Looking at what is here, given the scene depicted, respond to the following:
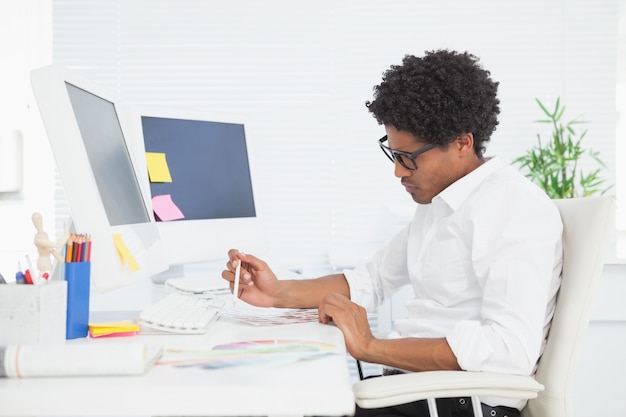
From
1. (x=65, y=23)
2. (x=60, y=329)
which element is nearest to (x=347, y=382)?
(x=60, y=329)

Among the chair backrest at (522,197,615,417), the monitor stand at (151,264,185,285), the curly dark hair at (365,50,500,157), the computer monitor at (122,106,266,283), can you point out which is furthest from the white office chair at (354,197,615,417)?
the monitor stand at (151,264,185,285)

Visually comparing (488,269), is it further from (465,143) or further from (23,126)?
(23,126)

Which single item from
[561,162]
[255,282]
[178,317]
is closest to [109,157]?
[178,317]

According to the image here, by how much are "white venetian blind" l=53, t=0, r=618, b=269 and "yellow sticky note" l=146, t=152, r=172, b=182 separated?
157 cm

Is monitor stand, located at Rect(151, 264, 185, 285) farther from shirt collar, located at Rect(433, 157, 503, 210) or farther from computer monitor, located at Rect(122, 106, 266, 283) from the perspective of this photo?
shirt collar, located at Rect(433, 157, 503, 210)

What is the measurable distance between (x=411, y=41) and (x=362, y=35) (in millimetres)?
244

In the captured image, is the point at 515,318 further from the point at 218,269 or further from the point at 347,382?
the point at 218,269

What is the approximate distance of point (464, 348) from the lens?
126 cm

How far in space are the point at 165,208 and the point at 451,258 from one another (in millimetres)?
790

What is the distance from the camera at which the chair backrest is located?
1312 mm

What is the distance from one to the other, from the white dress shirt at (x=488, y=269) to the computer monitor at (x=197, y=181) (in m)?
0.59

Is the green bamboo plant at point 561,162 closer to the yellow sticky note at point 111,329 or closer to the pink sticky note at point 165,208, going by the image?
the pink sticky note at point 165,208

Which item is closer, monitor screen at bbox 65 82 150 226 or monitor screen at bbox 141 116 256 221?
monitor screen at bbox 65 82 150 226

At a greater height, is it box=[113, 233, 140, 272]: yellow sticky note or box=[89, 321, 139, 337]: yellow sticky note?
box=[113, 233, 140, 272]: yellow sticky note
